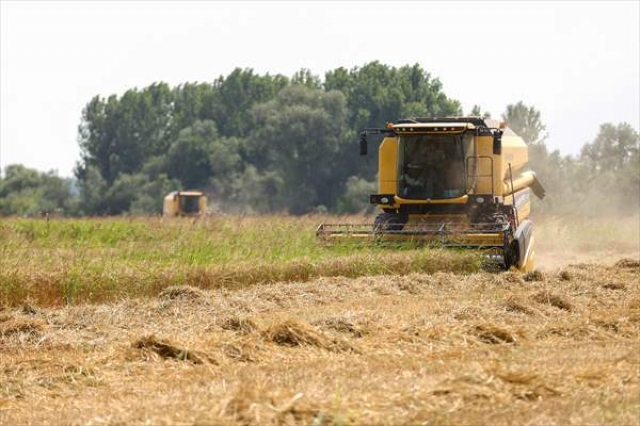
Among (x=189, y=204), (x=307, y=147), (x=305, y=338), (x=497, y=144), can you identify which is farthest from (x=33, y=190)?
(x=305, y=338)

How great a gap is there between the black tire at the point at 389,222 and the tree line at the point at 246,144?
36.9 meters

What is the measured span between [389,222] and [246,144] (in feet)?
189

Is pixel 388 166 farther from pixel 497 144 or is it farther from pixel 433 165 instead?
pixel 497 144

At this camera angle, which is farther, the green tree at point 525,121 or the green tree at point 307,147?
the green tree at point 307,147

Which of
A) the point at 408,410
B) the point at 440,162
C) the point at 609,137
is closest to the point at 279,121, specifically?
the point at 609,137

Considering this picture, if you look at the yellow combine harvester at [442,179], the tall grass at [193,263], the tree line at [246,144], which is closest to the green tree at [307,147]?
the tree line at [246,144]

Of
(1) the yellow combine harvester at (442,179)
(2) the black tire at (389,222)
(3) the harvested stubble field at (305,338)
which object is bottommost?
(3) the harvested stubble field at (305,338)

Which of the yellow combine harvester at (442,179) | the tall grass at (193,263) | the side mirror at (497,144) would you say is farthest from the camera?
the yellow combine harvester at (442,179)

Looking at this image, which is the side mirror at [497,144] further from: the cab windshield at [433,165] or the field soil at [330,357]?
the field soil at [330,357]

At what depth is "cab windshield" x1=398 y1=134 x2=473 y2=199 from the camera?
60.4 ft

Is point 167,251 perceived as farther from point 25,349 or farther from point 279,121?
point 279,121

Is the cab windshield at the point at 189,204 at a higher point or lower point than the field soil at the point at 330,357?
lower

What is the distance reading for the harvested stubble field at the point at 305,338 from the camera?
659cm

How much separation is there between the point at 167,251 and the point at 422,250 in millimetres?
3662
